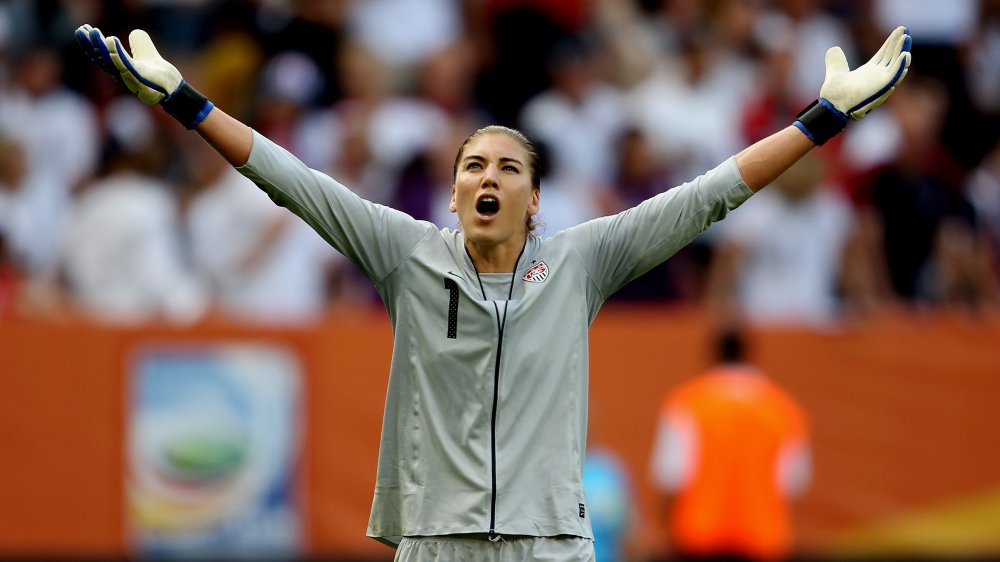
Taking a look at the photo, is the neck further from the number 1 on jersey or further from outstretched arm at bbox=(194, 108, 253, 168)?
outstretched arm at bbox=(194, 108, 253, 168)

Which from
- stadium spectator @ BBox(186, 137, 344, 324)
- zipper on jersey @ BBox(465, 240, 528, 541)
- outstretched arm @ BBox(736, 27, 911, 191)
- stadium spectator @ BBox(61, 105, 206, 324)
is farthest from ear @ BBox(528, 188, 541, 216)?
stadium spectator @ BBox(186, 137, 344, 324)

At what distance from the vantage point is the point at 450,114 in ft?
39.6

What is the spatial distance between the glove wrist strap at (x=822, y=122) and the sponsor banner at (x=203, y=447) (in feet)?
19.8

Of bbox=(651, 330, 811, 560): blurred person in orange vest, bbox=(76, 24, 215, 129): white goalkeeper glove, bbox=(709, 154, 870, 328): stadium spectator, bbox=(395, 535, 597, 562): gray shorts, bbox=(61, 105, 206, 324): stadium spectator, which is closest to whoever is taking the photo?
bbox=(76, 24, 215, 129): white goalkeeper glove

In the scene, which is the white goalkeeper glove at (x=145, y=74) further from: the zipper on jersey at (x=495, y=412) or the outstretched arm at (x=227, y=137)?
the zipper on jersey at (x=495, y=412)

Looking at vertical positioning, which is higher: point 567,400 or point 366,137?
point 366,137

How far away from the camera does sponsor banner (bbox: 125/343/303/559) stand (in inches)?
398

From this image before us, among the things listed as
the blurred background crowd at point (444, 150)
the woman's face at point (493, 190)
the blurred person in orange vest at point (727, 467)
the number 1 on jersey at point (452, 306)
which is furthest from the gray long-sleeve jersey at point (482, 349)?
the blurred background crowd at point (444, 150)

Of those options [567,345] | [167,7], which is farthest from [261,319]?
[567,345]

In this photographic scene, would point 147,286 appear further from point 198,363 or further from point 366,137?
point 366,137

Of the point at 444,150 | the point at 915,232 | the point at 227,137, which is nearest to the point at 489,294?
the point at 227,137

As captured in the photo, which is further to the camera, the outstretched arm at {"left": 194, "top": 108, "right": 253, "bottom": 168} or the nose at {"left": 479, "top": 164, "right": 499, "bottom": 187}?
the nose at {"left": 479, "top": 164, "right": 499, "bottom": 187}

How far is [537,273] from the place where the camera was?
15.6ft

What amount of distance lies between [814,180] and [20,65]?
19.3 feet
